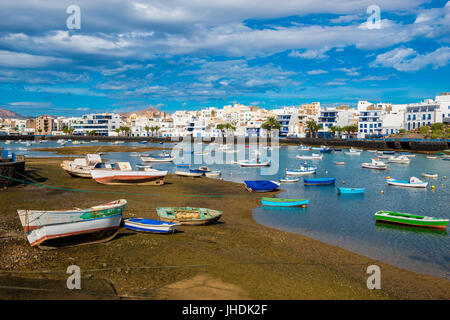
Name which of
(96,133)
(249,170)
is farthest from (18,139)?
(249,170)

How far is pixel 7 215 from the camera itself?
19375mm

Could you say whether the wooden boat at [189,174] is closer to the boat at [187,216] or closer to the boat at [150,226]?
the boat at [187,216]

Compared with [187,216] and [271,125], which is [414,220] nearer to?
[187,216]

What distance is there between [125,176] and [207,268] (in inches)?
894

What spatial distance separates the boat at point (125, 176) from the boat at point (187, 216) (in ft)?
50.7

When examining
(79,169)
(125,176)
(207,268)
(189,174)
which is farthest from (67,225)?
(189,174)

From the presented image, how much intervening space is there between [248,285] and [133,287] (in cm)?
376

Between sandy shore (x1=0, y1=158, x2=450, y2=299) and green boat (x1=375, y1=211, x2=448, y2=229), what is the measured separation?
6.88 meters

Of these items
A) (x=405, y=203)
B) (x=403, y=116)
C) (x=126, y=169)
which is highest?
(x=403, y=116)

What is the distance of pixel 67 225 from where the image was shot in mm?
14445

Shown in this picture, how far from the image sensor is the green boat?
837 inches

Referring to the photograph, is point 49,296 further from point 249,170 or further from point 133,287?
point 249,170

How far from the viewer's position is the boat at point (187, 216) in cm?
1923

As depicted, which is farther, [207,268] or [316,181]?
[316,181]
